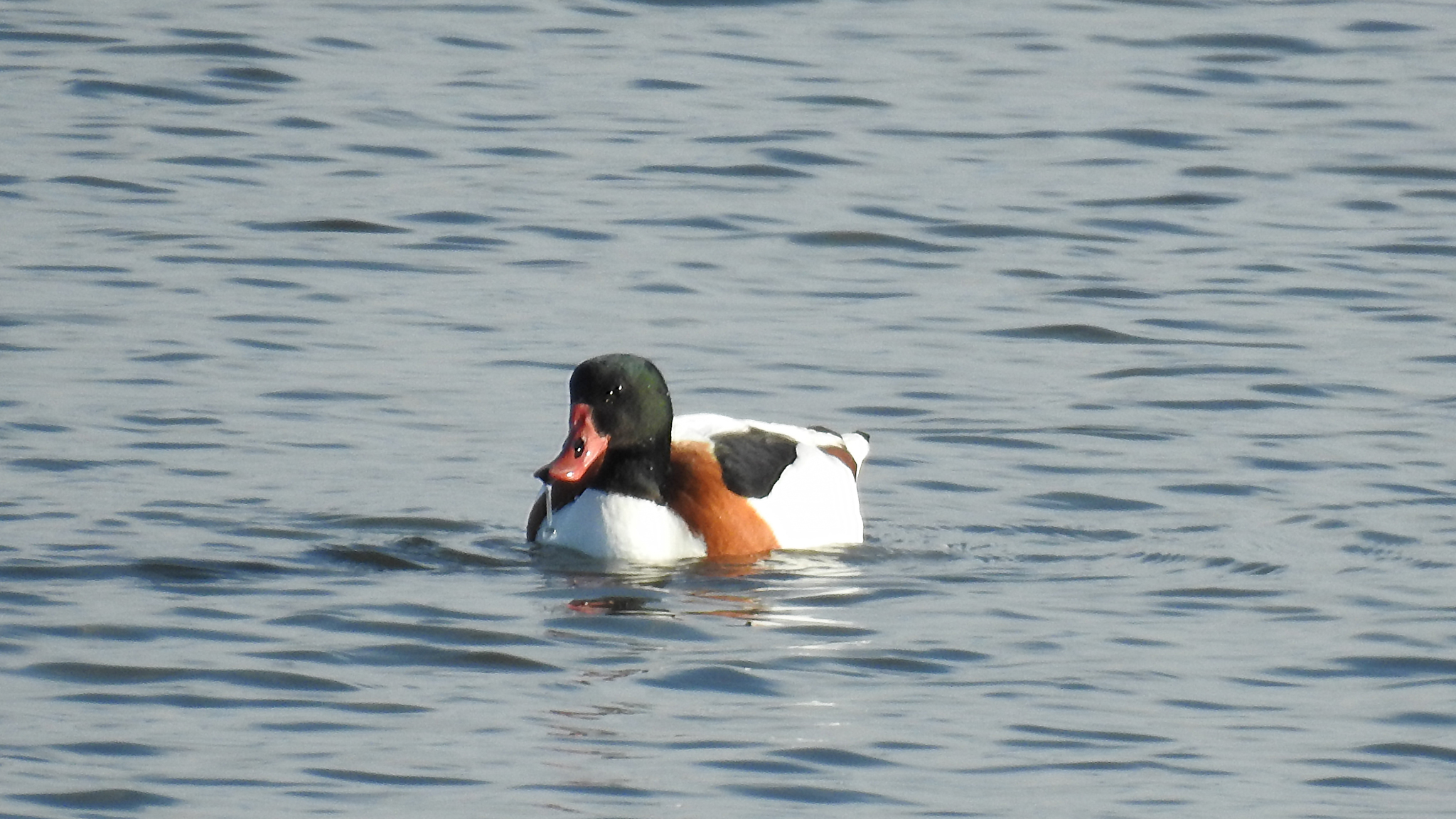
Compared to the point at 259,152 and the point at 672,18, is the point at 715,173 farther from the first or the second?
the point at 672,18

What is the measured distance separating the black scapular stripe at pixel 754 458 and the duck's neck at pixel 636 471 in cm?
26

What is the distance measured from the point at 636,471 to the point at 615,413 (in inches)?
10.1

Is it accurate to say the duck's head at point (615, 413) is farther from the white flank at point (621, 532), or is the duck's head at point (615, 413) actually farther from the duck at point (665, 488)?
the white flank at point (621, 532)

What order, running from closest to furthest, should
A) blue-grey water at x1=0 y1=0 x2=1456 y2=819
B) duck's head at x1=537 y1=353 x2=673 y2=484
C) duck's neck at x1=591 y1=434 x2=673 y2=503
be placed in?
blue-grey water at x1=0 y1=0 x2=1456 y2=819 < duck's head at x1=537 y1=353 x2=673 y2=484 < duck's neck at x1=591 y1=434 x2=673 y2=503

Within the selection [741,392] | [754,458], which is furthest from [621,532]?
[741,392]

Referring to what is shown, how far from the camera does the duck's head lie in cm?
969

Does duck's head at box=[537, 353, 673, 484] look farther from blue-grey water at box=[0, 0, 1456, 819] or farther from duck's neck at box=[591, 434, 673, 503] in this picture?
blue-grey water at box=[0, 0, 1456, 819]

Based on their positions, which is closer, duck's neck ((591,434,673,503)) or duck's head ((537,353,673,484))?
duck's head ((537,353,673,484))

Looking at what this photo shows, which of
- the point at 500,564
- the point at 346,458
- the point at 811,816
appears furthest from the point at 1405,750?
the point at 346,458

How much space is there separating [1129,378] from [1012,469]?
5.67 feet

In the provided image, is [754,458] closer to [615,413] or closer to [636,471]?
[636,471]

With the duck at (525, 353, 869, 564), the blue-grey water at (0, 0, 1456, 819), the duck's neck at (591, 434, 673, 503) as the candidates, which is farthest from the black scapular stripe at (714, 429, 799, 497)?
the blue-grey water at (0, 0, 1456, 819)

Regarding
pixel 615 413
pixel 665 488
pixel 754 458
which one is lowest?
pixel 665 488

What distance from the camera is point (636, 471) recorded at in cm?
987
